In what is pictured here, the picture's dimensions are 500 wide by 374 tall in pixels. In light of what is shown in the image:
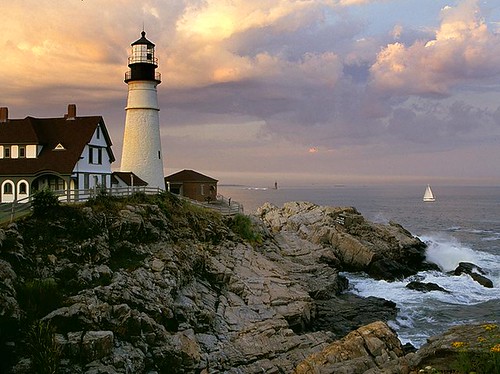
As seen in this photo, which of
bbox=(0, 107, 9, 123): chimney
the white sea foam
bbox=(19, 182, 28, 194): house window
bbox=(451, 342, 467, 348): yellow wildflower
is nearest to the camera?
bbox=(451, 342, 467, 348): yellow wildflower

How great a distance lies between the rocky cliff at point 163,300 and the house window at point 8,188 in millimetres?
9536

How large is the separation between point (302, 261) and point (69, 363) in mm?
22075

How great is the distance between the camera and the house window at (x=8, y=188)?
33.3 metres

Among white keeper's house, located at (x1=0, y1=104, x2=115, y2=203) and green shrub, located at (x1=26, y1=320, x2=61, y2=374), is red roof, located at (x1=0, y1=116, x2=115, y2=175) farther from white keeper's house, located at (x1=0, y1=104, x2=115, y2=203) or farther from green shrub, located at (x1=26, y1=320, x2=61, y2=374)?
green shrub, located at (x1=26, y1=320, x2=61, y2=374)

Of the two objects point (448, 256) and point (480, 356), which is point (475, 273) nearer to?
point (448, 256)

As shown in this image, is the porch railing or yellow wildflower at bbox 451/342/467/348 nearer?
yellow wildflower at bbox 451/342/467/348

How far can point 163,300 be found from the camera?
2148cm

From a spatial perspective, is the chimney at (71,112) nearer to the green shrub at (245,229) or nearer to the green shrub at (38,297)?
the green shrub at (245,229)

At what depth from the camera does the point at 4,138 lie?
35.1 meters

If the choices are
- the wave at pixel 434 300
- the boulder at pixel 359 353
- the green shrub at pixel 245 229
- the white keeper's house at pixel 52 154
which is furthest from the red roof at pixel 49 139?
the boulder at pixel 359 353

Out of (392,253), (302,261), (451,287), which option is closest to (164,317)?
(302,261)

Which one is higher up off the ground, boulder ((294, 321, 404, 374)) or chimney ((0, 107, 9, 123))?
chimney ((0, 107, 9, 123))

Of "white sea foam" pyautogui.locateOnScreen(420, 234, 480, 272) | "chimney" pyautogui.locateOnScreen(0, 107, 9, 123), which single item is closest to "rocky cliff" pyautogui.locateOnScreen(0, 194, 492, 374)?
"chimney" pyautogui.locateOnScreen(0, 107, 9, 123)

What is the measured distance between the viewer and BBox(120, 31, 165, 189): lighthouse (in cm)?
3797
